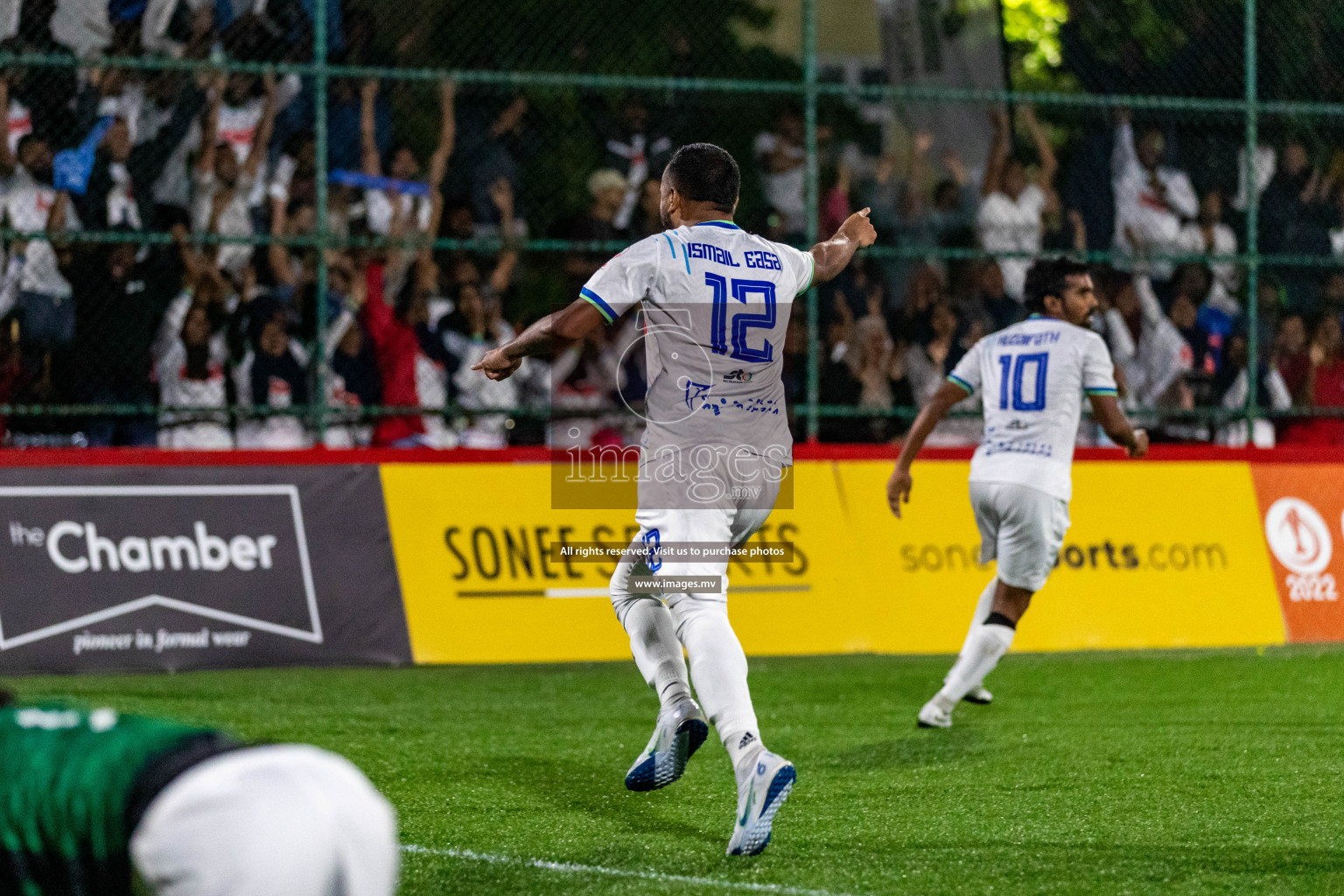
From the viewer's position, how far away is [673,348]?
5.21 metres

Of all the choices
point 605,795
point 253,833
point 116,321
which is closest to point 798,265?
point 605,795

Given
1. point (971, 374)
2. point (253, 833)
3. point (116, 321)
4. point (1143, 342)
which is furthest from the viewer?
point (1143, 342)

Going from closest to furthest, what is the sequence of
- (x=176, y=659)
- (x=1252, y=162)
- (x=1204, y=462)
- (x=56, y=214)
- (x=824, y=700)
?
(x=824, y=700)
(x=176, y=659)
(x=56, y=214)
(x=1204, y=462)
(x=1252, y=162)

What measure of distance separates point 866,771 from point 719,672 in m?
1.79

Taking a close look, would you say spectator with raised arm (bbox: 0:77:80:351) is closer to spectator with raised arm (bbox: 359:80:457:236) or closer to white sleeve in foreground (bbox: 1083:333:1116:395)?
spectator with raised arm (bbox: 359:80:457:236)

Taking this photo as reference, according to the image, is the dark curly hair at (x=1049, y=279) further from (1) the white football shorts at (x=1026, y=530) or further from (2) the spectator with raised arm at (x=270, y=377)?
(2) the spectator with raised arm at (x=270, y=377)

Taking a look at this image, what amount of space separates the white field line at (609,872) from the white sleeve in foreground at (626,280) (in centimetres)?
168

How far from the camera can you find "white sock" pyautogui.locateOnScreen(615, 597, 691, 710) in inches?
207

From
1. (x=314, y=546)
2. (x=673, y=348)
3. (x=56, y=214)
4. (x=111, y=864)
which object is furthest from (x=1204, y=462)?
(x=111, y=864)

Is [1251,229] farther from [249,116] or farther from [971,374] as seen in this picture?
[249,116]

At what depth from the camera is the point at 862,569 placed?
10375 mm

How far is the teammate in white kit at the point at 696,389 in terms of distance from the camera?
16.3 feet

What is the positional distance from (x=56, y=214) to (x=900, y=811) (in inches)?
284

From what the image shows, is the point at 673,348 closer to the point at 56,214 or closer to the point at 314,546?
the point at 314,546
